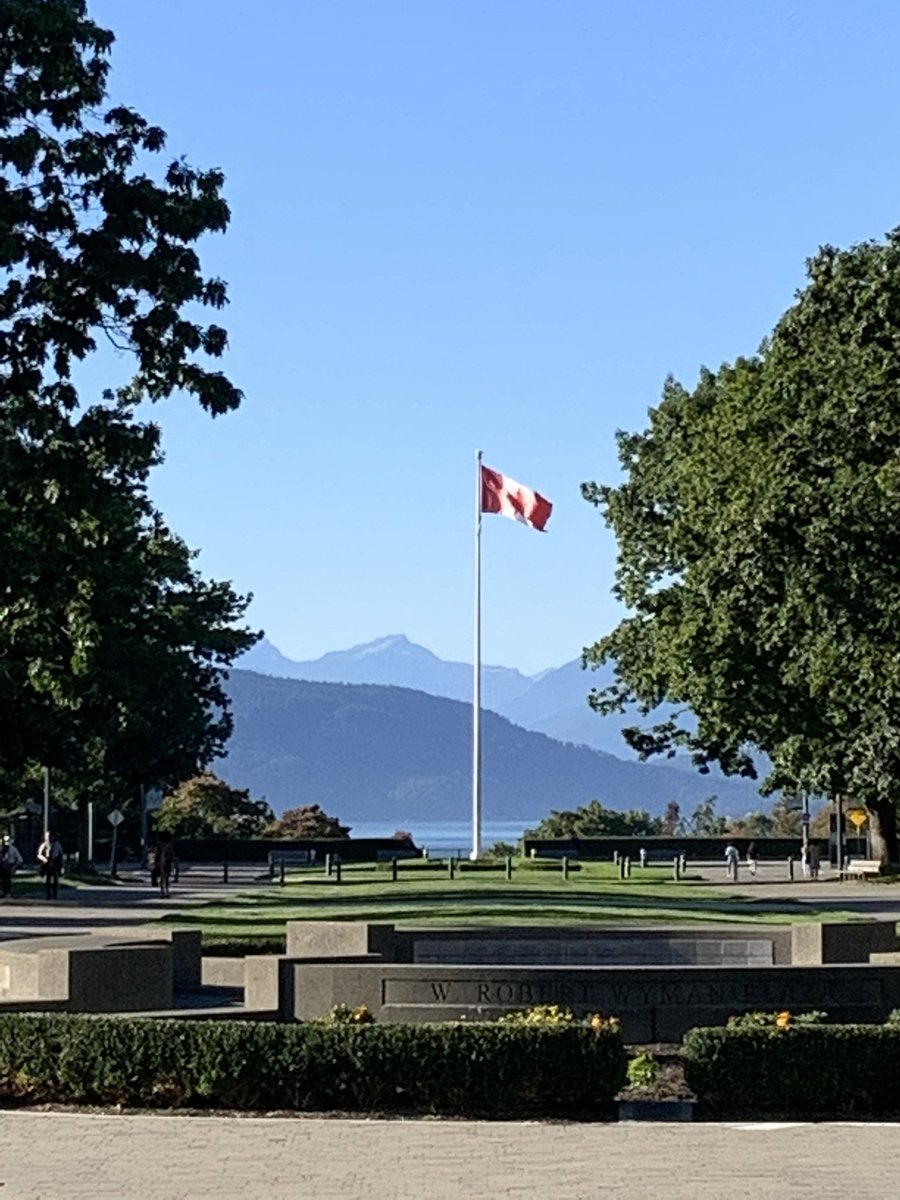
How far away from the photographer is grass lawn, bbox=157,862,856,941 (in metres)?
36.5

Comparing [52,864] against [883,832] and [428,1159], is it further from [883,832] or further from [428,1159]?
[428,1159]

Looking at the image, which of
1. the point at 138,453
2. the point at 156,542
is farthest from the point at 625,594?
the point at 138,453

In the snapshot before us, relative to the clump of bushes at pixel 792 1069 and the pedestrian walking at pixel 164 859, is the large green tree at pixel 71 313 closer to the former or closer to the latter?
the clump of bushes at pixel 792 1069

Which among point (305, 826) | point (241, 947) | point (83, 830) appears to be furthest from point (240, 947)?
point (305, 826)

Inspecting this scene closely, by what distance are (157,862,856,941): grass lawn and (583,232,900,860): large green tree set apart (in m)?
4.12

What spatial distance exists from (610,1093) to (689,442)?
44.3m

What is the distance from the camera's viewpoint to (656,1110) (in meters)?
15.9

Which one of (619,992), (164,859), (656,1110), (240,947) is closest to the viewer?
(656,1110)

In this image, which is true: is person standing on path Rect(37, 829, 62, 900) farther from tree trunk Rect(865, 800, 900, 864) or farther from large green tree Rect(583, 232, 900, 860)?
tree trunk Rect(865, 800, 900, 864)

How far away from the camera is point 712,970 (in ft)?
65.5

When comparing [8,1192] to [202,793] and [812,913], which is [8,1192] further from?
[202,793]

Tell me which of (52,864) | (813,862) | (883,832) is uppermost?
(883,832)

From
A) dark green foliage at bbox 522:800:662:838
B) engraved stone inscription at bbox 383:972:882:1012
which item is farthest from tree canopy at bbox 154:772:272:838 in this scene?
engraved stone inscription at bbox 383:972:882:1012

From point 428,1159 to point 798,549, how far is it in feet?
96.7
